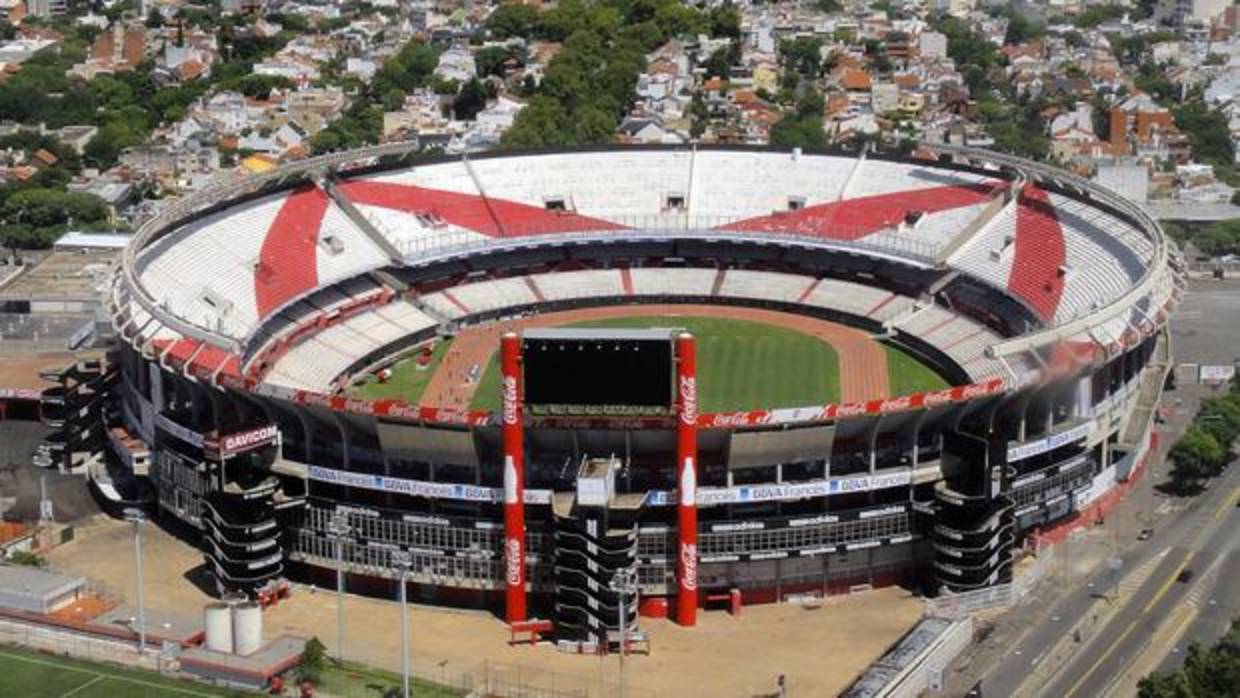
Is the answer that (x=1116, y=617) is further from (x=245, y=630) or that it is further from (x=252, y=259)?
(x=252, y=259)

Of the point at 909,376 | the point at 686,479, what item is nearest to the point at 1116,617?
the point at 686,479

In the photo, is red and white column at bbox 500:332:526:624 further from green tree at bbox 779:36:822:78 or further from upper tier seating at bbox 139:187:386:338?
green tree at bbox 779:36:822:78

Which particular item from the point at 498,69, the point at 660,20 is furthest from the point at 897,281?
the point at 660,20

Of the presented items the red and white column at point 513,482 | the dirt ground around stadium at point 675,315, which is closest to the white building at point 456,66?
the dirt ground around stadium at point 675,315

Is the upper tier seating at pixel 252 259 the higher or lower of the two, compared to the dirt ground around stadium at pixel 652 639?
higher

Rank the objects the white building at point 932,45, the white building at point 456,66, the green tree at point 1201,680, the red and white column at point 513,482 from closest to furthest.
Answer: the green tree at point 1201,680, the red and white column at point 513,482, the white building at point 456,66, the white building at point 932,45

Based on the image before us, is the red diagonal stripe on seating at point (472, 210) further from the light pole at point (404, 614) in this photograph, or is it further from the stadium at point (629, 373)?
the light pole at point (404, 614)

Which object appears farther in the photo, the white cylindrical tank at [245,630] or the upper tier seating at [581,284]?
the upper tier seating at [581,284]
